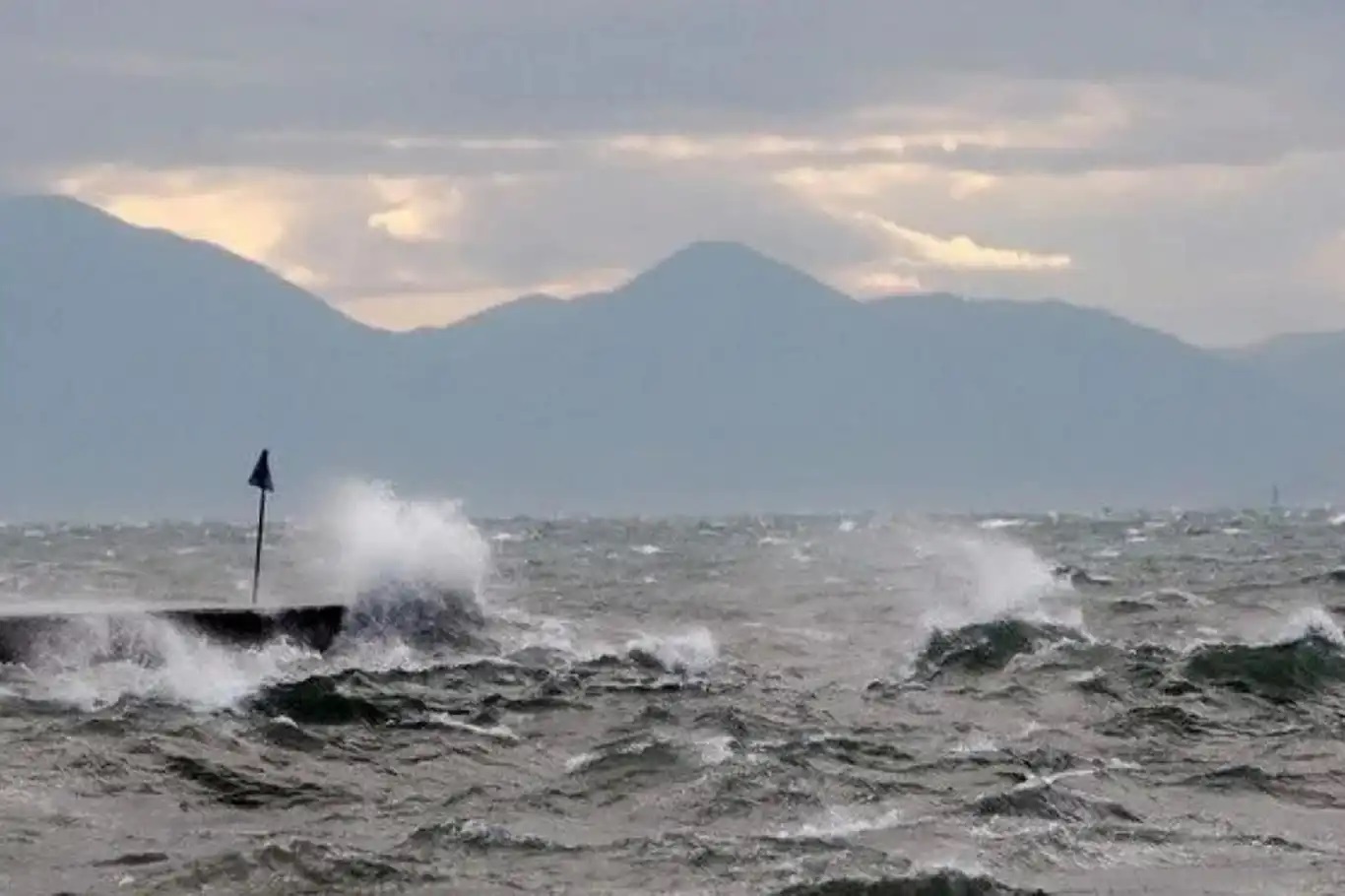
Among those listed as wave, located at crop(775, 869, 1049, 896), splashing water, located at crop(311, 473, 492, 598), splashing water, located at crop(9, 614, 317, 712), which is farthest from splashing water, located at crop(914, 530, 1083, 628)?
wave, located at crop(775, 869, 1049, 896)

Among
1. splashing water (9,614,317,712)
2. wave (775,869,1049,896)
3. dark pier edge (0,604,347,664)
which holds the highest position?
dark pier edge (0,604,347,664)

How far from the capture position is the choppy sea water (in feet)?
53.7

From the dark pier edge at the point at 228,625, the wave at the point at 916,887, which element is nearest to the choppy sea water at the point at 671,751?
the wave at the point at 916,887

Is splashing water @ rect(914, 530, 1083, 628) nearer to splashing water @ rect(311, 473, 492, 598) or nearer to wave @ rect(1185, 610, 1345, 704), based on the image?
wave @ rect(1185, 610, 1345, 704)

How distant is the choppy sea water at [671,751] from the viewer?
53.7ft

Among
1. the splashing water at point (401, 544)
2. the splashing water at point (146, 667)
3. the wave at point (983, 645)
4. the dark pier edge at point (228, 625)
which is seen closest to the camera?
the splashing water at point (146, 667)

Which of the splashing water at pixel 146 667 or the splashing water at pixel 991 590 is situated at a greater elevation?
the splashing water at pixel 991 590

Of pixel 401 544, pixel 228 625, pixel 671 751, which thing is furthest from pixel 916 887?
pixel 401 544

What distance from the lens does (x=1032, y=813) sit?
18.4 m

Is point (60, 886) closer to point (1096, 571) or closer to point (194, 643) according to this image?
point (194, 643)

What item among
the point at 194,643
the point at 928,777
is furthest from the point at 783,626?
the point at 928,777

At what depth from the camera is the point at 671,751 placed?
70.2 ft

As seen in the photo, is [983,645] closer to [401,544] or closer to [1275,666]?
[1275,666]

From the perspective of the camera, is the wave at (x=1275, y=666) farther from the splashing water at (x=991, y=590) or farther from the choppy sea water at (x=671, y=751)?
the splashing water at (x=991, y=590)
